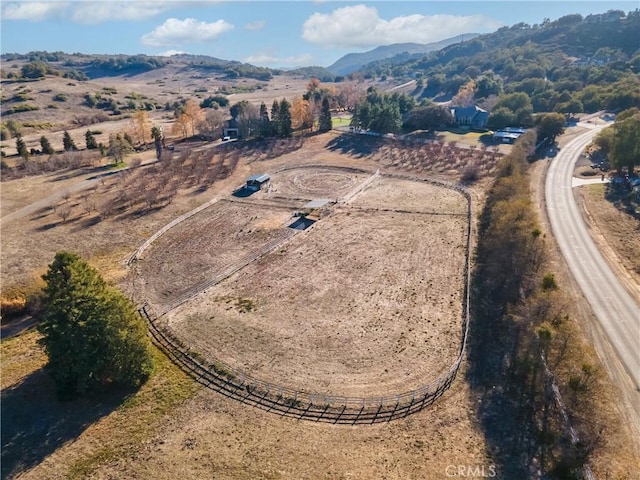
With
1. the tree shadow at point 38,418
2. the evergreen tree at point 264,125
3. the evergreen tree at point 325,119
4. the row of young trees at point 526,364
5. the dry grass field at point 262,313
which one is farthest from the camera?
the evergreen tree at point 325,119

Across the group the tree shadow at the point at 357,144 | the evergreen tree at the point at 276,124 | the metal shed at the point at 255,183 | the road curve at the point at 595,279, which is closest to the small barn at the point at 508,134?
the tree shadow at the point at 357,144

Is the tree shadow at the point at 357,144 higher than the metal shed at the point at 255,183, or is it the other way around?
the tree shadow at the point at 357,144

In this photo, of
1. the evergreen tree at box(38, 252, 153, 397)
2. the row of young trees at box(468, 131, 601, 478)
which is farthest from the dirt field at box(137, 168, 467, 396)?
the evergreen tree at box(38, 252, 153, 397)

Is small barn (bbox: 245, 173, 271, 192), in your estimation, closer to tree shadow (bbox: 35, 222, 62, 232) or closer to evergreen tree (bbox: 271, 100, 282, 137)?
tree shadow (bbox: 35, 222, 62, 232)

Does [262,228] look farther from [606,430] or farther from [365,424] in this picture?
[606,430]

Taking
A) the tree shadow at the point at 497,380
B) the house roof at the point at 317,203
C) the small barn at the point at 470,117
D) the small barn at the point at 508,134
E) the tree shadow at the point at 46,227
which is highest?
the small barn at the point at 470,117

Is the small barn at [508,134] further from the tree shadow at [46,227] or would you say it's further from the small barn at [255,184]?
the tree shadow at [46,227]

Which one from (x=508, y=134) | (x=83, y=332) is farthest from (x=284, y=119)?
(x=83, y=332)
